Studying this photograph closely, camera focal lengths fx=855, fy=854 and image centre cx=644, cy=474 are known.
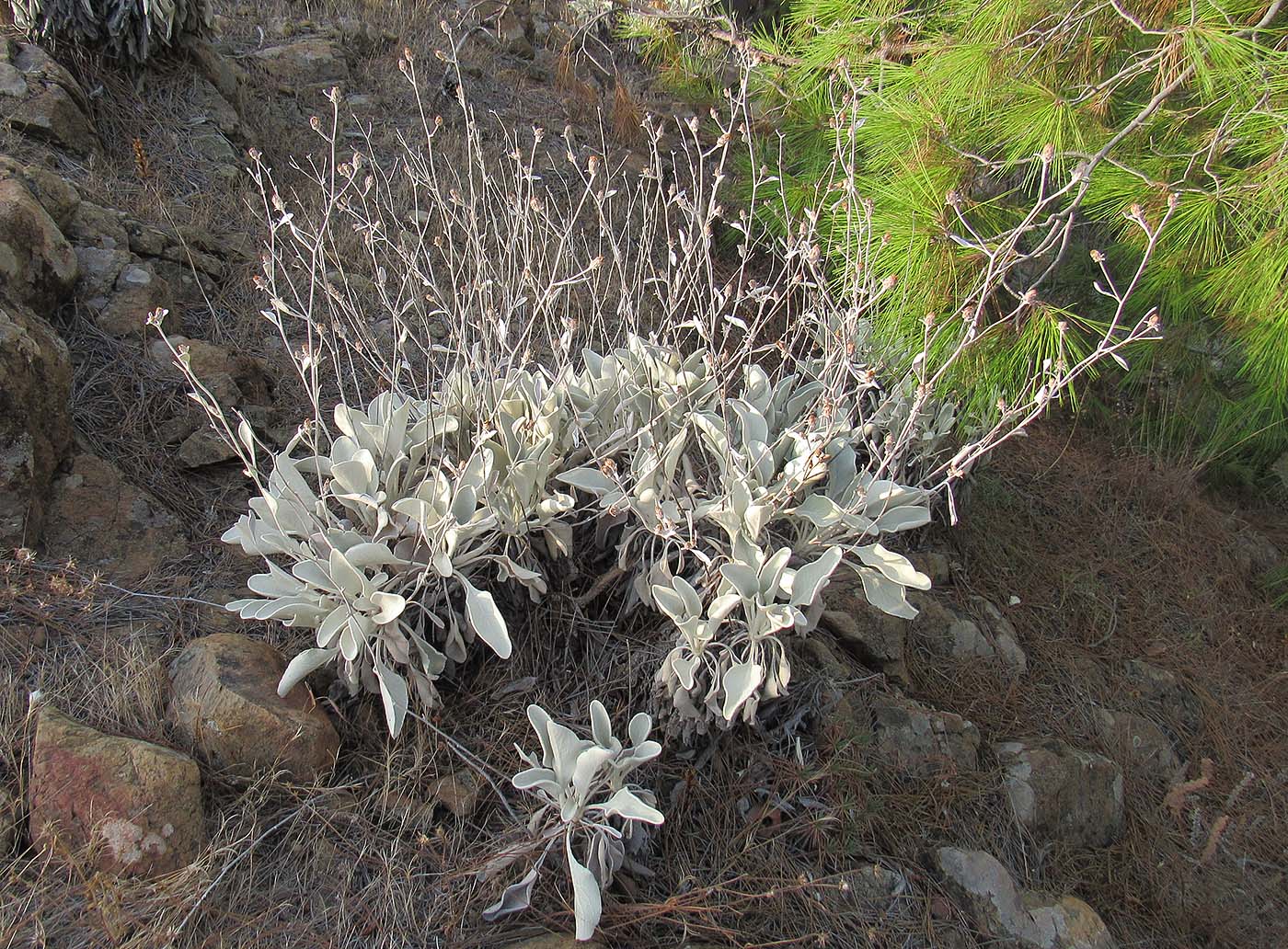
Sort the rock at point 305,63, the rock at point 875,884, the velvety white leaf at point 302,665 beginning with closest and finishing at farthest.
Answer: the velvety white leaf at point 302,665 < the rock at point 875,884 < the rock at point 305,63

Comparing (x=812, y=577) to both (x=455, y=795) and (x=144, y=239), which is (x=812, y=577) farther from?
(x=144, y=239)

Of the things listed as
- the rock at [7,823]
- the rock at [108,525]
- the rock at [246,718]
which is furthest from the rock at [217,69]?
the rock at [7,823]

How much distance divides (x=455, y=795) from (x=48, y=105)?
2719 millimetres

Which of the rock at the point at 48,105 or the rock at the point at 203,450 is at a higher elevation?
the rock at the point at 48,105

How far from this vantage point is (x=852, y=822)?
5.91 feet

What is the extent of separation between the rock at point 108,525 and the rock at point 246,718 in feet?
1.48

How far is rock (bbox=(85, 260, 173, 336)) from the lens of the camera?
2441 millimetres

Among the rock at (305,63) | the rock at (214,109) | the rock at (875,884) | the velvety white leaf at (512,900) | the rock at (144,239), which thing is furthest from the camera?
the rock at (305,63)

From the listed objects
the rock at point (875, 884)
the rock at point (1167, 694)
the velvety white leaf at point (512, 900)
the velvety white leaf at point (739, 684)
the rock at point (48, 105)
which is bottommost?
the rock at point (1167, 694)

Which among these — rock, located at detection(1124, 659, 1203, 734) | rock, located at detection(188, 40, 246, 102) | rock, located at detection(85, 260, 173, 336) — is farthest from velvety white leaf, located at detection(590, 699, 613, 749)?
rock, located at detection(188, 40, 246, 102)

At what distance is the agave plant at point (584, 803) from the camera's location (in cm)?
146

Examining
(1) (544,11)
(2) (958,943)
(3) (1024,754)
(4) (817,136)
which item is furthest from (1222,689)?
(1) (544,11)

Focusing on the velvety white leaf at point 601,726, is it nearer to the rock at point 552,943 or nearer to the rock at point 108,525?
the rock at point 552,943

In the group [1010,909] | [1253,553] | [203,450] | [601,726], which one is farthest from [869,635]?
[1253,553]
